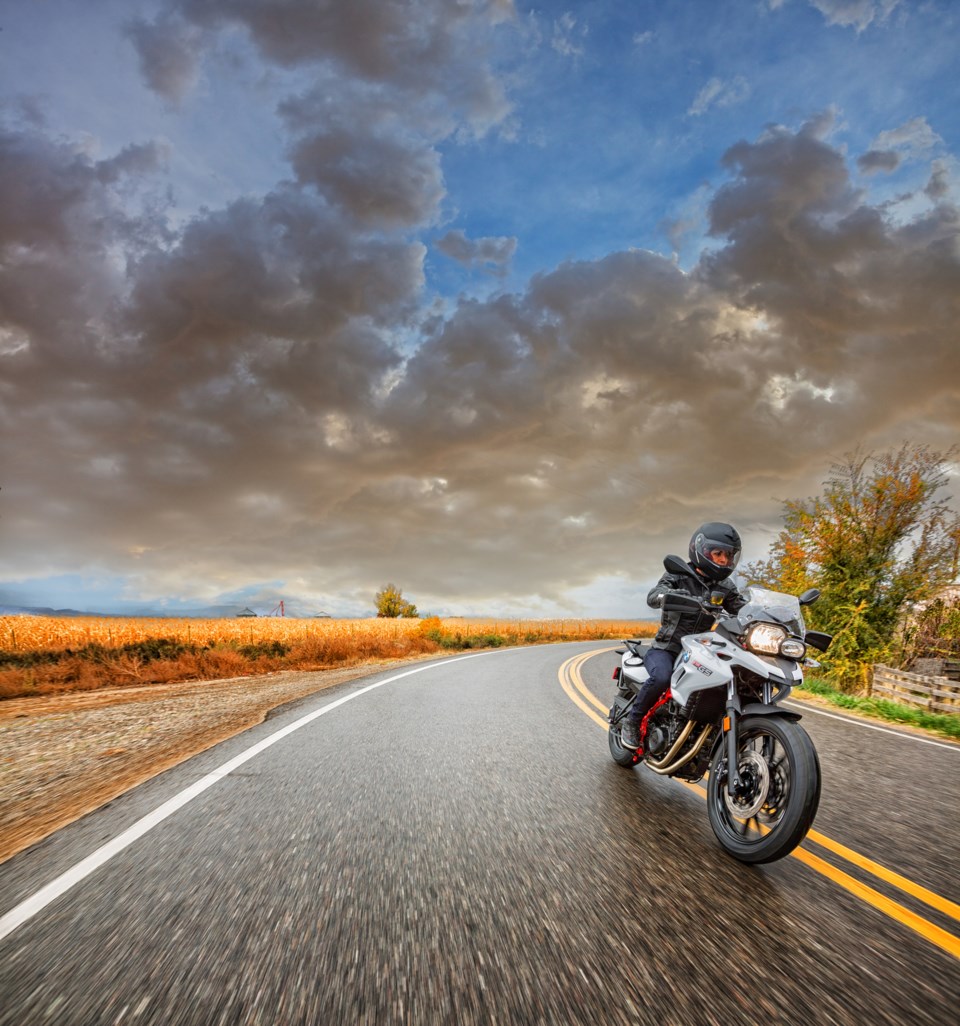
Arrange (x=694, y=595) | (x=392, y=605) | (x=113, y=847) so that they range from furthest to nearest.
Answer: (x=392, y=605)
(x=694, y=595)
(x=113, y=847)

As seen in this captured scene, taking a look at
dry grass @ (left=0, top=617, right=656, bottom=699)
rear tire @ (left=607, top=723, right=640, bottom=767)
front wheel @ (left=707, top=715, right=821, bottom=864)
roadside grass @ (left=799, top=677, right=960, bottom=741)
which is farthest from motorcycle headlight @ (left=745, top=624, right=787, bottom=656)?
dry grass @ (left=0, top=617, right=656, bottom=699)

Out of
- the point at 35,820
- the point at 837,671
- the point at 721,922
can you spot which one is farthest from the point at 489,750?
the point at 837,671

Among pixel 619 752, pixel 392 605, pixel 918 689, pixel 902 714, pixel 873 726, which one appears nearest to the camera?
pixel 619 752

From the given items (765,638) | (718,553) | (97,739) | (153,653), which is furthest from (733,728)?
(153,653)

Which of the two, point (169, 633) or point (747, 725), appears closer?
point (747, 725)

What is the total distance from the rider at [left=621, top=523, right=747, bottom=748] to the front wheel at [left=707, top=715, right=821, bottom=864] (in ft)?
2.54

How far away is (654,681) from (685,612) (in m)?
0.57

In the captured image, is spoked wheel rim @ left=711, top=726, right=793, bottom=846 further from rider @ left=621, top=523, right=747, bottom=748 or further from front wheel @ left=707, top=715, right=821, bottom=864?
rider @ left=621, top=523, right=747, bottom=748

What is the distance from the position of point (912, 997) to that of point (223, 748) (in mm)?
5239

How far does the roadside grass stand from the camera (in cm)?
835

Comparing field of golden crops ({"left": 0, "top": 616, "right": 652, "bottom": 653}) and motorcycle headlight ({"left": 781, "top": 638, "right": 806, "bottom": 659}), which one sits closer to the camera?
motorcycle headlight ({"left": 781, "top": 638, "right": 806, "bottom": 659})

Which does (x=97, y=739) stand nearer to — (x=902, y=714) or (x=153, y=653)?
(x=153, y=653)

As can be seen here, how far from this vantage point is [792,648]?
3203 millimetres

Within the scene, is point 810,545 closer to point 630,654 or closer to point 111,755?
point 630,654
